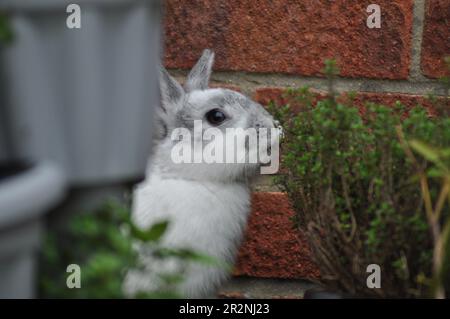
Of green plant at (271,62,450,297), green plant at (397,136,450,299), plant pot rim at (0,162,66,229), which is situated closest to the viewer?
plant pot rim at (0,162,66,229)

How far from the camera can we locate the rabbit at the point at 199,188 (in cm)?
101

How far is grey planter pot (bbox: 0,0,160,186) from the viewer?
62 cm

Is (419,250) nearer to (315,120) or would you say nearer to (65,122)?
(315,120)

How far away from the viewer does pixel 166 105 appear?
110 centimetres

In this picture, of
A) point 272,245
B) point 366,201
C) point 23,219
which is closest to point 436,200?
point 366,201

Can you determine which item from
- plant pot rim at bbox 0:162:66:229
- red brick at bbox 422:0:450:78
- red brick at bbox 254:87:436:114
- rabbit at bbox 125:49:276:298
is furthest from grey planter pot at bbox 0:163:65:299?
red brick at bbox 422:0:450:78

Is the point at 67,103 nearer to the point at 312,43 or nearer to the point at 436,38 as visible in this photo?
the point at 312,43

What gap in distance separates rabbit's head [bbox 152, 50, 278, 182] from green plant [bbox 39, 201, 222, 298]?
0.38m

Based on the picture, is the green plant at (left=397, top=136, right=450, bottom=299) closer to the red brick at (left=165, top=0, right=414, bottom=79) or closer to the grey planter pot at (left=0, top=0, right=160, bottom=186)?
the grey planter pot at (left=0, top=0, right=160, bottom=186)

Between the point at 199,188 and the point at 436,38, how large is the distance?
543mm

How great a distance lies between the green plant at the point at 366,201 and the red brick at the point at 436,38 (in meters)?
0.41

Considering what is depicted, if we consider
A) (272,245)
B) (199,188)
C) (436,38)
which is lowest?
(272,245)

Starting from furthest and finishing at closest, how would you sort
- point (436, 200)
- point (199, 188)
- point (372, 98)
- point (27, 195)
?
point (372, 98), point (199, 188), point (436, 200), point (27, 195)
